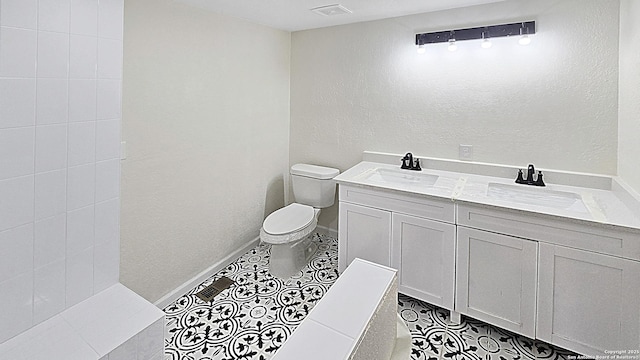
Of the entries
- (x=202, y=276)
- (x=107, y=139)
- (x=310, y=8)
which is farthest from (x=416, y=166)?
(x=107, y=139)

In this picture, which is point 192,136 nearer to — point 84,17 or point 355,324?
point 84,17

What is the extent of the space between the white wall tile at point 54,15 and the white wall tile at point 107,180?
58cm

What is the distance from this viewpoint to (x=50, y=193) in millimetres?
1419

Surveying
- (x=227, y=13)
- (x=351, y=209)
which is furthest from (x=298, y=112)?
(x=351, y=209)

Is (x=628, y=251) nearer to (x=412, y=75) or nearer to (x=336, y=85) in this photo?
(x=412, y=75)

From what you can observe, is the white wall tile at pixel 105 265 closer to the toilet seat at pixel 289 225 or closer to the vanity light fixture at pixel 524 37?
the toilet seat at pixel 289 225

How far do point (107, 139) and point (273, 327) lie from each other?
1455mm

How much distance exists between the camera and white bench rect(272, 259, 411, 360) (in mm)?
920

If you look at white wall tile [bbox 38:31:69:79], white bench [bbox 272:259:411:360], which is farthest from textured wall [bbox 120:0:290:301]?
white bench [bbox 272:259:411:360]

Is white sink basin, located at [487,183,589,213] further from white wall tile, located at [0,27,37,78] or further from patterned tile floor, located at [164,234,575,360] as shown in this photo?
white wall tile, located at [0,27,37,78]

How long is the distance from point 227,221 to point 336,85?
161cm

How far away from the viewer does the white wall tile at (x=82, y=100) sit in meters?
1.45

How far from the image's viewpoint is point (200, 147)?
2580mm

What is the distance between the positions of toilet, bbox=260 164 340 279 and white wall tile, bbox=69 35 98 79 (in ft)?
5.25
